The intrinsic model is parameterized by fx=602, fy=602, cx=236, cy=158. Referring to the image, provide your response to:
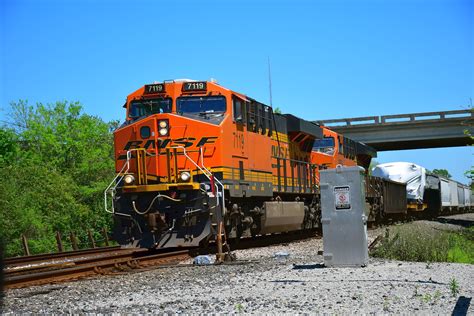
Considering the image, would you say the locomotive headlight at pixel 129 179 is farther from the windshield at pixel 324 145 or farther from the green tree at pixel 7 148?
the green tree at pixel 7 148

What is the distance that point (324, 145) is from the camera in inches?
949

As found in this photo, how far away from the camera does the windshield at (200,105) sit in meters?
14.2

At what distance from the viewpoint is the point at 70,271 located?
10438 mm

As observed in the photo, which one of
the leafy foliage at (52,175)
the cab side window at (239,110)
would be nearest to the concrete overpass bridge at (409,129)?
the leafy foliage at (52,175)

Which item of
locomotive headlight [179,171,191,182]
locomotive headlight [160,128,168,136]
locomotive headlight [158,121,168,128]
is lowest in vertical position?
locomotive headlight [179,171,191,182]

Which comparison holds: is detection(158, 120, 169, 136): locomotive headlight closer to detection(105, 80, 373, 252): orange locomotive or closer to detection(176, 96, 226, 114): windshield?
detection(105, 80, 373, 252): orange locomotive

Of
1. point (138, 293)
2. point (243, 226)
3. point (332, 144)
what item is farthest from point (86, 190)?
point (138, 293)

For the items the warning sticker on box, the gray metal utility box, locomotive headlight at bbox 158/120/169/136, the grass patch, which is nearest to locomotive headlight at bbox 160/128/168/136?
locomotive headlight at bbox 158/120/169/136

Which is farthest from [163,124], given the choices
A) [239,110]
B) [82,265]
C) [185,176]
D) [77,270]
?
[77,270]

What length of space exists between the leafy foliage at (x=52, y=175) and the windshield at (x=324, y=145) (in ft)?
39.1

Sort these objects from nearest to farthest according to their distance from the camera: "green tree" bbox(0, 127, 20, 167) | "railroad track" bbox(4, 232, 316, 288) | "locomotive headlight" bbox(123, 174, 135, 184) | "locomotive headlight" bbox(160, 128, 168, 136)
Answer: "railroad track" bbox(4, 232, 316, 288)
"locomotive headlight" bbox(123, 174, 135, 184)
"locomotive headlight" bbox(160, 128, 168, 136)
"green tree" bbox(0, 127, 20, 167)

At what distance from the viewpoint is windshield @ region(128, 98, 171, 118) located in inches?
558

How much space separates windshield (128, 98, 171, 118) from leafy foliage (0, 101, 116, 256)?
27.8ft

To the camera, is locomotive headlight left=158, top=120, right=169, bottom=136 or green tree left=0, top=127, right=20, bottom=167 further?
green tree left=0, top=127, right=20, bottom=167
